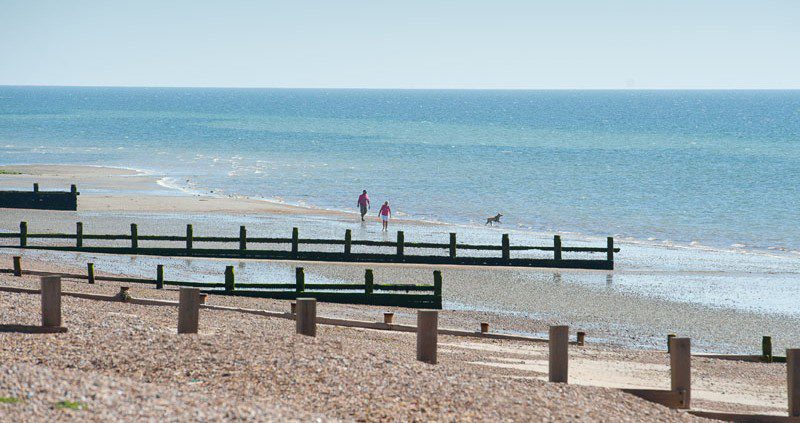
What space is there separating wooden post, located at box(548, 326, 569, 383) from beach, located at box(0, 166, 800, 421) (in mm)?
326

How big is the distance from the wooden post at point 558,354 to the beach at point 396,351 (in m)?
0.33

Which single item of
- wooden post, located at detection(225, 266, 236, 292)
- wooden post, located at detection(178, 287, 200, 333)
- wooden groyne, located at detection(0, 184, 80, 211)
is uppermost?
wooden groyne, located at detection(0, 184, 80, 211)

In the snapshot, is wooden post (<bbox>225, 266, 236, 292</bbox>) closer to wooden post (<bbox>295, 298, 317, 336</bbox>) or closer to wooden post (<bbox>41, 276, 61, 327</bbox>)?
wooden post (<bbox>41, 276, 61, 327</bbox>)

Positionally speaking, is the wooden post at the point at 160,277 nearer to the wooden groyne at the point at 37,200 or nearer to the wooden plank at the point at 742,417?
the wooden plank at the point at 742,417

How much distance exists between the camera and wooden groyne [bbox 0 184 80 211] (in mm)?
44375

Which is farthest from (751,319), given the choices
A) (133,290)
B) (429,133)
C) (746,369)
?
(429,133)

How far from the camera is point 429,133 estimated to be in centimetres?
15262

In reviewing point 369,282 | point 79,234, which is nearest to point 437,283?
point 369,282

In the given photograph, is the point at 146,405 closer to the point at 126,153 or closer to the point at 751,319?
the point at 751,319

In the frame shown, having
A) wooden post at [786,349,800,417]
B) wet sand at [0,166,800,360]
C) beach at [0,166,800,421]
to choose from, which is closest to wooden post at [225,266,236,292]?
beach at [0,166,800,421]

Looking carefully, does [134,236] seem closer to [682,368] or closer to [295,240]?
[295,240]

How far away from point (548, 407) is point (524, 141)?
406 feet

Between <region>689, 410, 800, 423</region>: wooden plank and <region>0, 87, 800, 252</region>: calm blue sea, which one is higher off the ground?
<region>0, 87, 800, 252</region>: calm blue sea

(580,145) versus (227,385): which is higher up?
(580,145)
